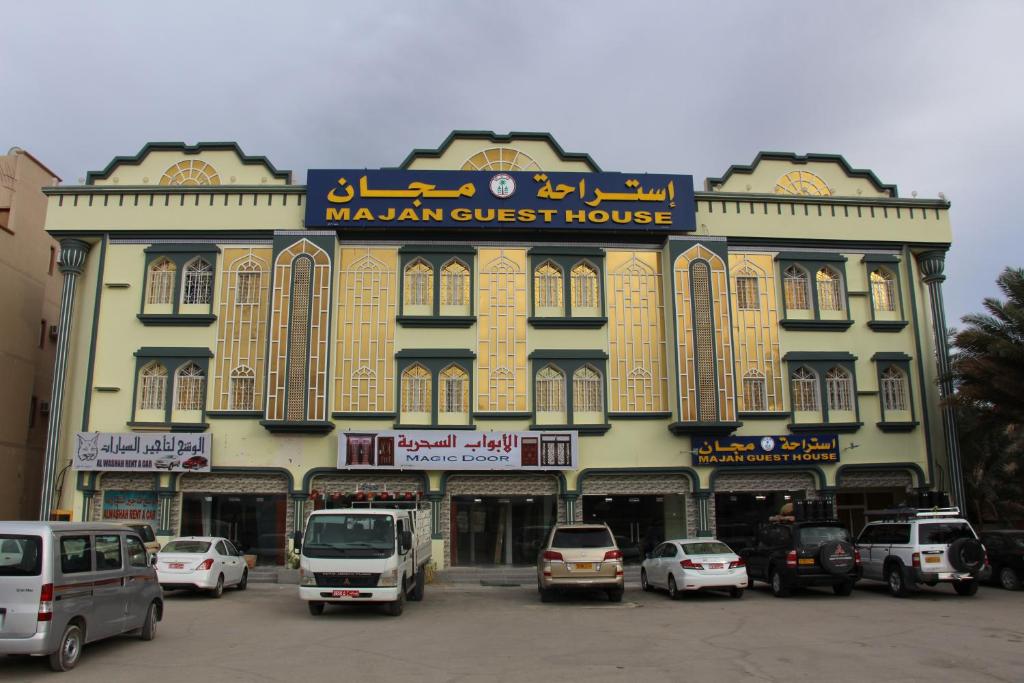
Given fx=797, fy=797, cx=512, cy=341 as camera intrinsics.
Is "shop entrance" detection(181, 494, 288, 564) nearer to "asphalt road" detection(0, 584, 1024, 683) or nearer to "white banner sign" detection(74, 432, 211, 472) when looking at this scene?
"white banner sign" detection(74, 432, 211, 472)

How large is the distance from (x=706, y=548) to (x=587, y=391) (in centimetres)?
803

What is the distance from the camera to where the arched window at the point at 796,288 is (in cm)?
2583

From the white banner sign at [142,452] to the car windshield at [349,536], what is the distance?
33.0ft

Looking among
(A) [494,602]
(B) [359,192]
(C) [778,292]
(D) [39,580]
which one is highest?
(B) [359,192]

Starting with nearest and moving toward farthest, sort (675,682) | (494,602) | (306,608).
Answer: (675,682)
(306,608)
(494,602)

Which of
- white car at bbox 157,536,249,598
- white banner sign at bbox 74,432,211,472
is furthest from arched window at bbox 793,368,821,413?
white banner sign at bbox 74,432,211,472

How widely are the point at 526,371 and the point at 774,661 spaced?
15.1 meters

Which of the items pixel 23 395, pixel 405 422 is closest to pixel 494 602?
pixel 405 422

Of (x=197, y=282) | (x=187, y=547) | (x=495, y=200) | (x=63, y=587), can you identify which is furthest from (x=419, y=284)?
(x=63, y=587)

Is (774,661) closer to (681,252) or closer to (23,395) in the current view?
(681,252)

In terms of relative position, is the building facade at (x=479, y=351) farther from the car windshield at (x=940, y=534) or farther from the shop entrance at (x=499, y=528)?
the car windshield at (x=940, y=534)

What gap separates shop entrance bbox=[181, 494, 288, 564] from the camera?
78.5 ft

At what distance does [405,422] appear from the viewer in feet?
78.8

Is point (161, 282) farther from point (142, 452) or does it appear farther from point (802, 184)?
point (802, 184)
